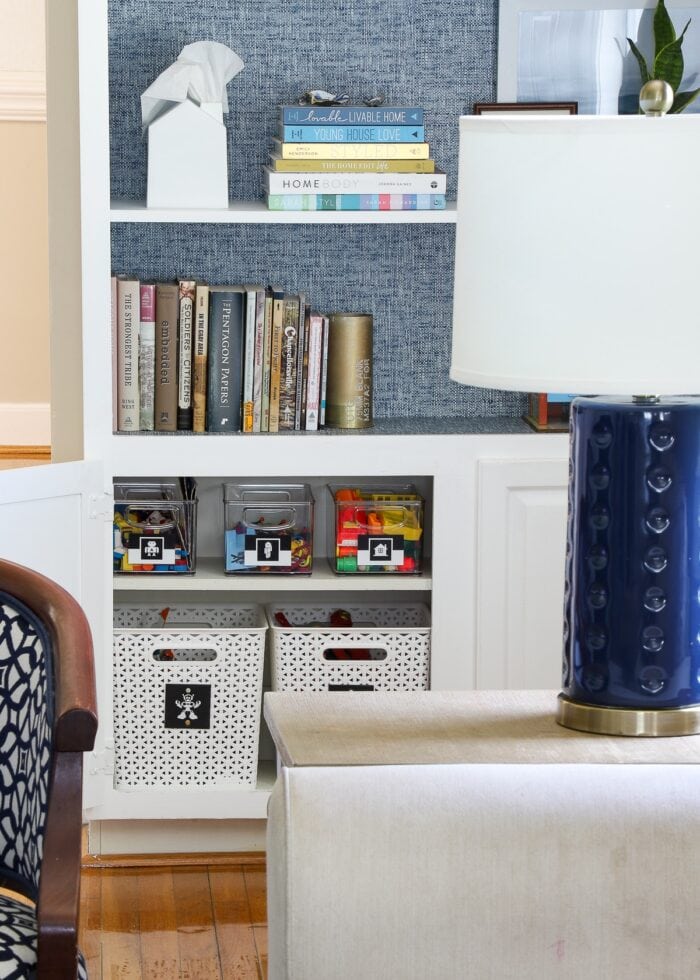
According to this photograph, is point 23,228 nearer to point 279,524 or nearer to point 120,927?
point 279,524

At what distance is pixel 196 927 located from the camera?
95.8 inches

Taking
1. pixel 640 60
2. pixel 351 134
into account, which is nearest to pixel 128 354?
pixel 351 134

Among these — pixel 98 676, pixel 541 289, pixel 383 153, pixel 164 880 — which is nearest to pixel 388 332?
pixel 383 153

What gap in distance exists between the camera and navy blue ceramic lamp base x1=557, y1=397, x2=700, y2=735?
1469 millimetres

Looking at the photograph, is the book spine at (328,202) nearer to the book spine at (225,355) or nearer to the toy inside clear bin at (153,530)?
the book spine at (225,355)

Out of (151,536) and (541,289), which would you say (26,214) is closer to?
(151,536)

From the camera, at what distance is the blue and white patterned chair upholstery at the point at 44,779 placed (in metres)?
1.35

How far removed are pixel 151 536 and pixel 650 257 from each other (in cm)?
149

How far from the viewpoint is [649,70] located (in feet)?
9.00

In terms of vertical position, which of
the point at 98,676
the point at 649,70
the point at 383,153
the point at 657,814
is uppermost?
the point at 649,70

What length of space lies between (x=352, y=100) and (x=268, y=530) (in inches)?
33.3

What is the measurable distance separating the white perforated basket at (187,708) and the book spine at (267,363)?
15.0 inches

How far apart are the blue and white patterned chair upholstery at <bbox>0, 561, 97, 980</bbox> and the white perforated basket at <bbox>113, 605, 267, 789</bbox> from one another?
2.79 ft

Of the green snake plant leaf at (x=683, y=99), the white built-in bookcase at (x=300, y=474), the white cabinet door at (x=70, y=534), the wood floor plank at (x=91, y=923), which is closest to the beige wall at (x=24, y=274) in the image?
the white built-in bookcase at (x=300, y=474)
